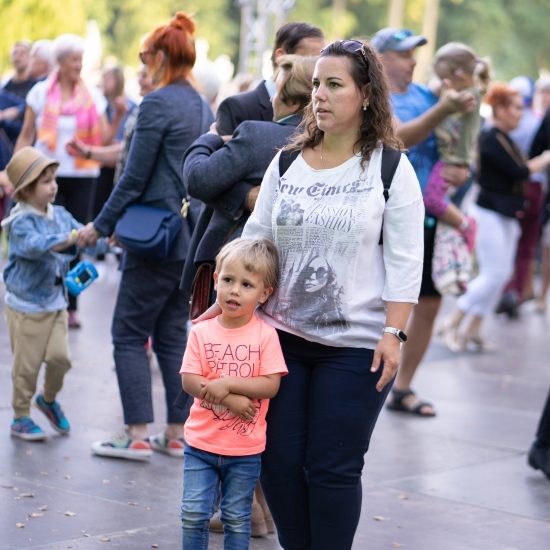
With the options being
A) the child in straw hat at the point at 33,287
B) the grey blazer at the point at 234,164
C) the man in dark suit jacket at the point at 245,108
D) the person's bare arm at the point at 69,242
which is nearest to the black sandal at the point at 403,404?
the child in straw hat at the point at 33,287

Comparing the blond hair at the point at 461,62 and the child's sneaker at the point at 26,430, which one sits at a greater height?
Answer: the blond hair at the point at 461,62

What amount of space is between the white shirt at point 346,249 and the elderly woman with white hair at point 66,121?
17.9 feet

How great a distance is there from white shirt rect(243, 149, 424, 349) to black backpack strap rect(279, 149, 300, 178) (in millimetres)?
75

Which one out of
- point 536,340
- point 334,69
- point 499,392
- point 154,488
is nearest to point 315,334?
point 334,69

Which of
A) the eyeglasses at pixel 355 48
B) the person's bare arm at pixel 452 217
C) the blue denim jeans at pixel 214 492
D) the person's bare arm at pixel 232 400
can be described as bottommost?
the blue denim jeans at pixel 214 492

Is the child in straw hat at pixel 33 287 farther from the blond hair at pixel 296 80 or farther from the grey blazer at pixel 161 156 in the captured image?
the blond hair at pixel 296 80

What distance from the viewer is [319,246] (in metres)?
3.61

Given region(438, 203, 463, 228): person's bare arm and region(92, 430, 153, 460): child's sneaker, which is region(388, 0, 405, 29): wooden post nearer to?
region(438, 203, 463, 228): person's bare arm

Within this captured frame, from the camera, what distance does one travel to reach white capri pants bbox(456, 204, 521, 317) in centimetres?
985

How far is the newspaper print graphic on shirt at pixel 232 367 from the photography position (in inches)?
144

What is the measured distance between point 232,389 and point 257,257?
424 mm

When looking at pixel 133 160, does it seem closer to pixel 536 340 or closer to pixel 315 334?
pixel 315 334

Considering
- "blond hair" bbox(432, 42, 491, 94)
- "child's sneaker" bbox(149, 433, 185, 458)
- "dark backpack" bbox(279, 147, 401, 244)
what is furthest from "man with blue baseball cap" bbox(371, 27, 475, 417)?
"dark backpack" bbox(279, 147, 401, 244)

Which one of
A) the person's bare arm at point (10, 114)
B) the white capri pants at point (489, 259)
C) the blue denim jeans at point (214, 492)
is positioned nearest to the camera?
the blue denim jeans at point (214, 492)
